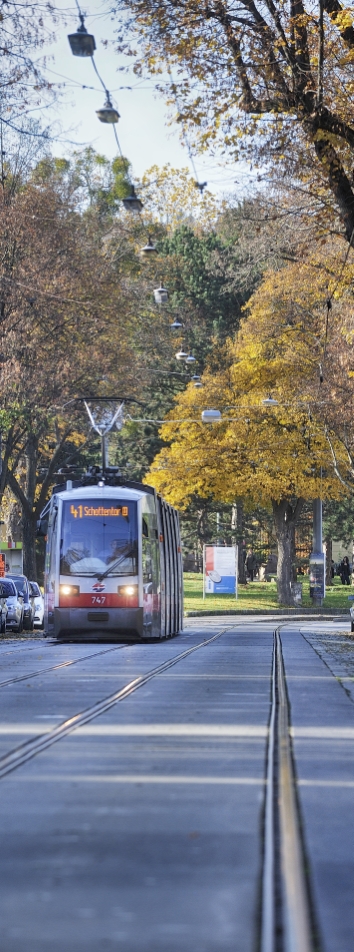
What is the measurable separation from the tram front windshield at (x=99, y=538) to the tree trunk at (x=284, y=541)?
31861 mm

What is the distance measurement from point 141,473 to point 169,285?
361 inches

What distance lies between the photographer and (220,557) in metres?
55.1

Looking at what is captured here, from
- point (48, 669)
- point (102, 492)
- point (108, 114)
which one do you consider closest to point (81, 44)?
point (108, 114)

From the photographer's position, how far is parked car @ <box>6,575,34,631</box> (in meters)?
41.1

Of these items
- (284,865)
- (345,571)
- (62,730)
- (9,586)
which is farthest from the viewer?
(345,571)

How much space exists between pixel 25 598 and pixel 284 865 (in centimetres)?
3605

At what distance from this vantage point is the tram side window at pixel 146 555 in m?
26.6

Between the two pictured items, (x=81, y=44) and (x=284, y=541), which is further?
(x=284, y=541)

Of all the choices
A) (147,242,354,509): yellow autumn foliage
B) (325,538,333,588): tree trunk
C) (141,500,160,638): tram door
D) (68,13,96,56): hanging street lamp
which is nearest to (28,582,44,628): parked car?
(147,242,354,509): yellow autumn foliage

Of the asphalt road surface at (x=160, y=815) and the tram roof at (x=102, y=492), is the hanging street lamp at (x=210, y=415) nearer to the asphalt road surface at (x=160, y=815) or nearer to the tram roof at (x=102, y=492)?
the tram roof at (x=102, y=492)

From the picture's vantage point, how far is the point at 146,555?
88.2 feet

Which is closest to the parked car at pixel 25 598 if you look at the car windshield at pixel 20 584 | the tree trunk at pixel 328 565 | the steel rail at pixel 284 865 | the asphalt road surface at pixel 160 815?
the car windshield at pixel 20 584

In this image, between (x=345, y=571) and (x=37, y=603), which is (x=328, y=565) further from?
(x=37, y=603)

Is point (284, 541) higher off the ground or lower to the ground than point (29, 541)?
higher
